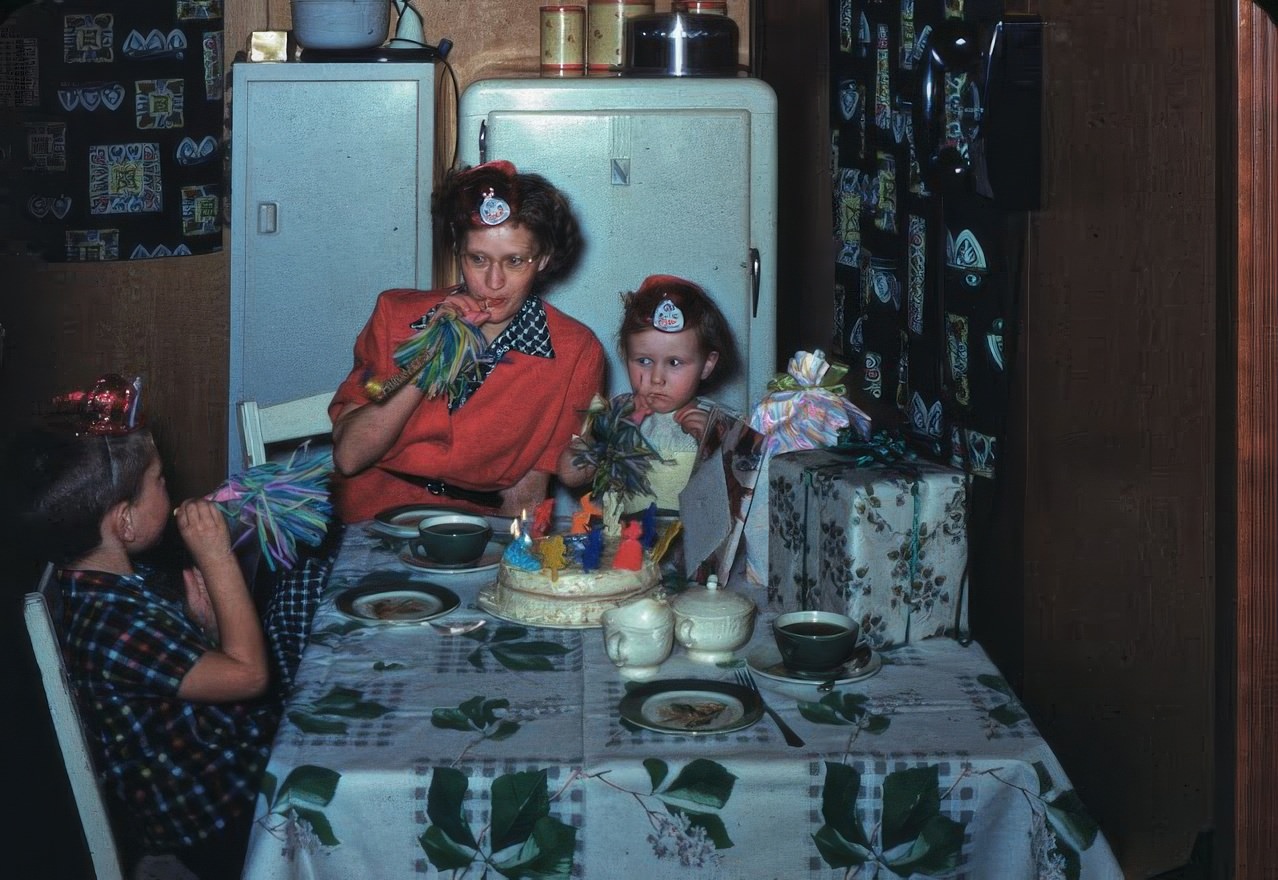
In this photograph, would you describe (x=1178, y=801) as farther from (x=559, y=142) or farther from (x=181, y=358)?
(x=181, y=358)

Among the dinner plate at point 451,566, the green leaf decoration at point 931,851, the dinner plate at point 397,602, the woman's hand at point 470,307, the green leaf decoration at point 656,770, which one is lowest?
the green leaf decoration at point 931,851

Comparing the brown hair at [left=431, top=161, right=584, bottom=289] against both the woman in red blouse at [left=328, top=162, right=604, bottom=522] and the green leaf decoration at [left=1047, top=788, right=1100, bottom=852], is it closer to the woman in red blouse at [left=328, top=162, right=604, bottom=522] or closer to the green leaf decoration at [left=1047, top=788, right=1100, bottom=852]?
the woman in red blouse at [left=328, top=162, right=604, bottom=522]

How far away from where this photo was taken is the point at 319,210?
3.58 meters

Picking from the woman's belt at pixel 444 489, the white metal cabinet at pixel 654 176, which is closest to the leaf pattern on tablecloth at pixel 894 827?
the woman's belt at pixel 444 489

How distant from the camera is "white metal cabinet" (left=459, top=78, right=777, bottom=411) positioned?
10.5 ft

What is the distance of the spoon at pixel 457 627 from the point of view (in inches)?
66.5

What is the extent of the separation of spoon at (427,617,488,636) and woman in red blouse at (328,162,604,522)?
77 cm

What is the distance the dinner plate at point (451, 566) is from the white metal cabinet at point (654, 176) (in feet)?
4.22

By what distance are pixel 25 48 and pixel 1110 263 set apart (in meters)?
3.43

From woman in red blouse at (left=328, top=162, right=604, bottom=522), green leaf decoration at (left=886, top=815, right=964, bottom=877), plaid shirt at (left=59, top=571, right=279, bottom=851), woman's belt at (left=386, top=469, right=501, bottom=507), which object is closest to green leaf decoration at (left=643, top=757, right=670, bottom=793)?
green leaf decoration at (left=886, top=815, right=964, bottom=877)

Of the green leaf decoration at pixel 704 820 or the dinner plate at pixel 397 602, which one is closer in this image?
the green leaf decoration at pixel 704 820

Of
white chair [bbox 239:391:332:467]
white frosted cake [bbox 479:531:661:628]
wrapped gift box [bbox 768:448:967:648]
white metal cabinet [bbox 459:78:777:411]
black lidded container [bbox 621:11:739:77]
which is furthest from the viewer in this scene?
black lidded container [bbox 621:11:739:77]

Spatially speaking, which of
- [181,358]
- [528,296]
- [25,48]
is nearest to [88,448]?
[528,296]

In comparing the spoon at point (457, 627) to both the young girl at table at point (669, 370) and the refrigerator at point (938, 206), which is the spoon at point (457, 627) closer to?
the young girl at table at point (669, 370)
